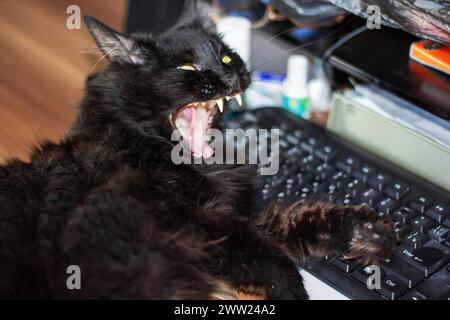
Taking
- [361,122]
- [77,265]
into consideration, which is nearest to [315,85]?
[361,122]

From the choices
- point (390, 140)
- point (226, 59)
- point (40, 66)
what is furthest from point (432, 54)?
point (40, 66)

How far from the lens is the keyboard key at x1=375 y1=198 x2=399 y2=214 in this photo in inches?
41.1

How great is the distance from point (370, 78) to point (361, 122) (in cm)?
9

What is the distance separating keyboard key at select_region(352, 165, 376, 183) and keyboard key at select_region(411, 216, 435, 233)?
125mm

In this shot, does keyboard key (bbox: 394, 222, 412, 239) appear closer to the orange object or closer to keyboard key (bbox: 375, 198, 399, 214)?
keyboard key (bbox: 375, 198, 399, 214)

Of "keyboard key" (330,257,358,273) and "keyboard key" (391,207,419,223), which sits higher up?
"keyboard key" (391,207,419,223)

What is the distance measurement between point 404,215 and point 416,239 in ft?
0.20

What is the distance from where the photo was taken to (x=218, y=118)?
1.19 metres

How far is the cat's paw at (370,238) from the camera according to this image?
96 cm

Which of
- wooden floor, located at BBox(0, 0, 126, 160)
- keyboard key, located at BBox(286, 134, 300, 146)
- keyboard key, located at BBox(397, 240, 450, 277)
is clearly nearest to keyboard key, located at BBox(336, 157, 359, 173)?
keyboard key, located at BBox(286, 134, 300, 146)

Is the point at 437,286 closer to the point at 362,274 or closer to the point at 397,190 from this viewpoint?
the point at 362,274

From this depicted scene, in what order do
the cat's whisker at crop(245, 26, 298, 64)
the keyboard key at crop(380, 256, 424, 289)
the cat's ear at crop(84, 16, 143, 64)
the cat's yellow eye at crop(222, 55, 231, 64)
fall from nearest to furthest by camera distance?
the keyboard key at crop(380, 256, 424, 289) < the cat's ear at crop(84, 16, 143, 64) < the cat's yellow eye at crop(222, 55, 231, 64) < the cat's whisker at crop(245, 26, 298, 64)

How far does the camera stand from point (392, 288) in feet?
2.92
